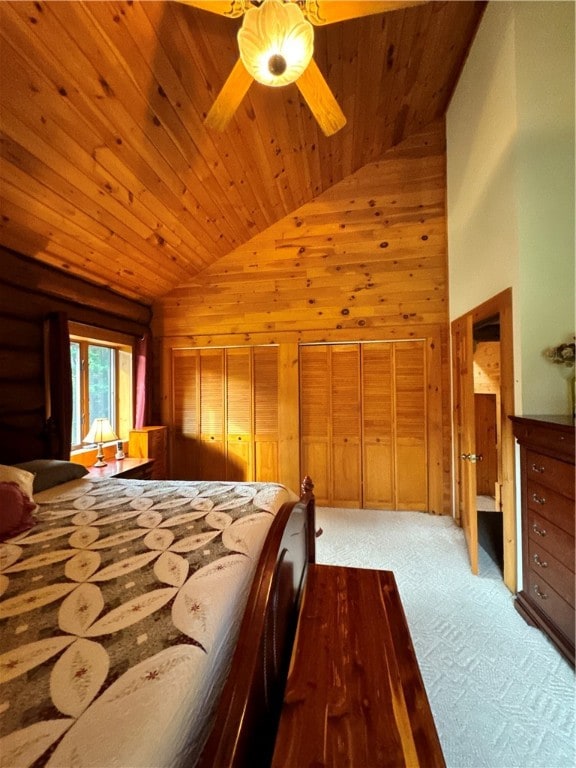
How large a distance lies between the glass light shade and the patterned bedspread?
6.44 feet

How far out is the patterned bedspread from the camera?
58cm

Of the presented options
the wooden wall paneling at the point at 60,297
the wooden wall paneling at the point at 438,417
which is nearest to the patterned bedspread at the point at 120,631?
the wooden wall paneling at the point at 60,297

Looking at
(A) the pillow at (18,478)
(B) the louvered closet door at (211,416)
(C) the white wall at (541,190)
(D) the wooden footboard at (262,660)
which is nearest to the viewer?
(D) the wooden footboard at (262,660)

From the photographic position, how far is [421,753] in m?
0.82

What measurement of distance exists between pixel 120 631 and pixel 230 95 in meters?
2.19

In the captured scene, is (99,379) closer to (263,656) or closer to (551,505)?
(263,656)

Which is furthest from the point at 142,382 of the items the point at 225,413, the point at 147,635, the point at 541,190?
the point at 541,190

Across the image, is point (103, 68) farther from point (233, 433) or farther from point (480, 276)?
point (233, 433)

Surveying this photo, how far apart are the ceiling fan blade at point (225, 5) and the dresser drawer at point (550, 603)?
3.18 meters

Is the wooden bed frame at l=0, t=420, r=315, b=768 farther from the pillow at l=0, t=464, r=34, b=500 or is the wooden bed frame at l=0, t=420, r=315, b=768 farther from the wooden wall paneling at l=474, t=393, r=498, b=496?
the wooden wall paneling at l=474, t=393, r=498, b=496

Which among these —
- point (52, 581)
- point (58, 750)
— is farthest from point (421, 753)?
point (52, 581)

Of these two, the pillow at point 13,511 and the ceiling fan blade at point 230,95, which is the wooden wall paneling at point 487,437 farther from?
the pillow at point 13,511

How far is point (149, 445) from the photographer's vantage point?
347 centimetres

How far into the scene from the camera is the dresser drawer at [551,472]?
5.06 feet
